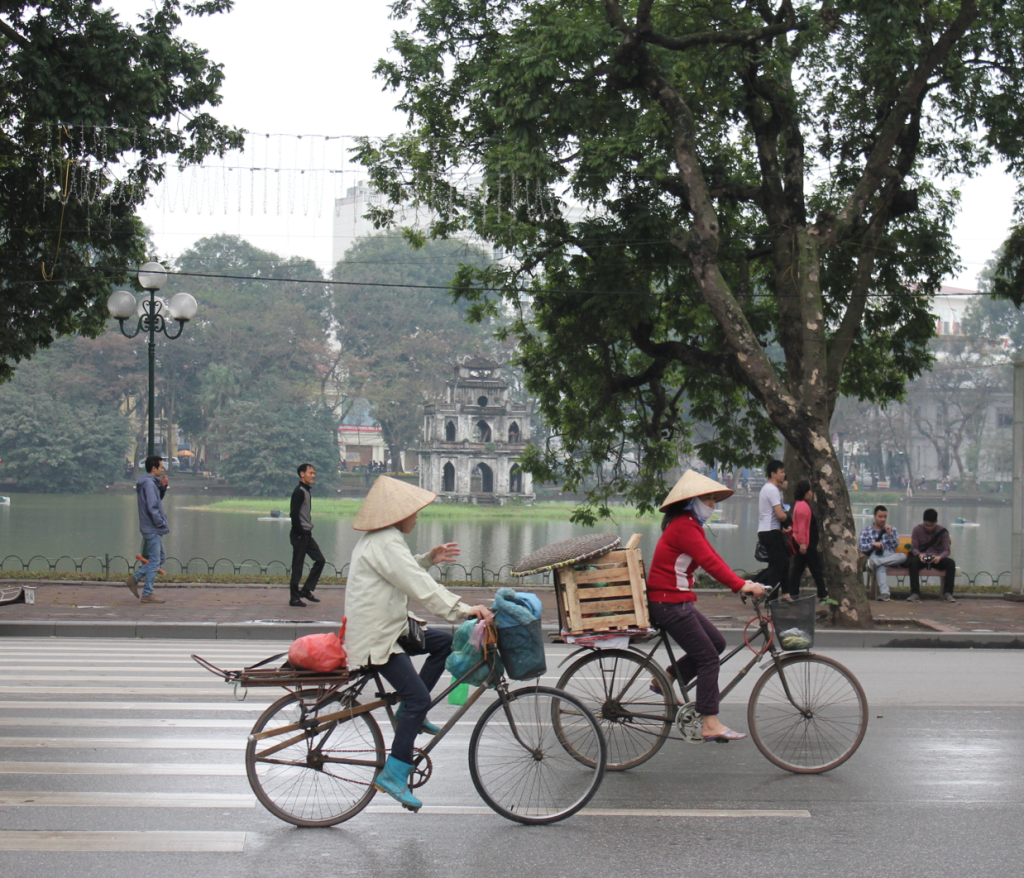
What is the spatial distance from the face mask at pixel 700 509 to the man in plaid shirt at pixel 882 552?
1139 centimetres

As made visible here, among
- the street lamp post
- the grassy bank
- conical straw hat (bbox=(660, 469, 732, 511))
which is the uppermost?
the street lamp post

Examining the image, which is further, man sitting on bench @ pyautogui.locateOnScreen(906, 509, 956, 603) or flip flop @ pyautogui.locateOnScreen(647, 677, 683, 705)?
man sitting on bench @ pyautogui.locateOnScreen(906, 509, 956, 603)

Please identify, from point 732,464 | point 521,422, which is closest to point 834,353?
point 732,464

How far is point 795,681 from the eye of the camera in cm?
620

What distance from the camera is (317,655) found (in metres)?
5.14

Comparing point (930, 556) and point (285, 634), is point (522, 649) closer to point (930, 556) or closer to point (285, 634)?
point (285, 634)

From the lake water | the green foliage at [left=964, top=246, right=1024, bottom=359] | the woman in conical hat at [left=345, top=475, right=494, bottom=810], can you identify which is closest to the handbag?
the woman in conical hat at [left=345, top=475, right=494, bottom=810]

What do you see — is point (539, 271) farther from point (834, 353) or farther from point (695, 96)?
point (834, 353)

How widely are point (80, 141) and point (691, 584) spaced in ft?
40.1

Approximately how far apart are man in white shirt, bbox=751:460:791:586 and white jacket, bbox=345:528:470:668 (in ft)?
29.8

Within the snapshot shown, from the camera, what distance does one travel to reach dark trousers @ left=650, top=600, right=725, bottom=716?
597cm

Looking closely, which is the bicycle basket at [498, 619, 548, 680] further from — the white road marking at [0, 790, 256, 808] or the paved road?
the white road marking at [0, 790, 256, 808]

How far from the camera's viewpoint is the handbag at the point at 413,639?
17.3 ft

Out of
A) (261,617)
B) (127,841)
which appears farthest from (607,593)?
(261,617)
